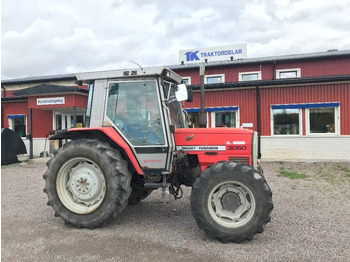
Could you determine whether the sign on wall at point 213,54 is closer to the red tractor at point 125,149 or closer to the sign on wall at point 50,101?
the sign on wall at point 50,101

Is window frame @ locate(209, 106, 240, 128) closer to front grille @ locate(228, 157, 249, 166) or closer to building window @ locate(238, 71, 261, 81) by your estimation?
building window @ locate(238, 71, 261, 81)

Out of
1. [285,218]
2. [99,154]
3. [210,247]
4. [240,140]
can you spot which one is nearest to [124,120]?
[99,154]

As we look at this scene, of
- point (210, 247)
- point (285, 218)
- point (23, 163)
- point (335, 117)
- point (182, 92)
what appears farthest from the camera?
point (23, 163)

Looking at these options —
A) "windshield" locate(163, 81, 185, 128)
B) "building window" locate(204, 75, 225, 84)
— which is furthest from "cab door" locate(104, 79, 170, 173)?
"building window" locate(204, 75, 225, 84)

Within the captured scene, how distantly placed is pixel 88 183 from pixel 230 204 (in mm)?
2211

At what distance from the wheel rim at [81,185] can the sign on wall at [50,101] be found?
957cm

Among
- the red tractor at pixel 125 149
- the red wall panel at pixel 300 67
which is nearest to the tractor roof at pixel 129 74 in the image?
the red tractor at pixel 125 149

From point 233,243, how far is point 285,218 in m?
1.55

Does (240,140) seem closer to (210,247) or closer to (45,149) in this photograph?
(210,247)

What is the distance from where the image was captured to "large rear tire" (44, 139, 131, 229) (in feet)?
13.6

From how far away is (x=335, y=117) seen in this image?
11.6 meters

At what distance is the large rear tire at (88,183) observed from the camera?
4160 mm

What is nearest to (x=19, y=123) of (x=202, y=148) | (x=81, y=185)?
(x=81, y=185)

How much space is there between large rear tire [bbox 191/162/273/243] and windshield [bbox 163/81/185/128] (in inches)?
49.1
